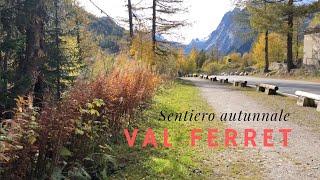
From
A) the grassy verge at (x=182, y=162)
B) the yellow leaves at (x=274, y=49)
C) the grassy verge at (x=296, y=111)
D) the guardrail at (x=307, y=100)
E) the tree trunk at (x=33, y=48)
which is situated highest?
the yellow leaves at (x=274, y=49)

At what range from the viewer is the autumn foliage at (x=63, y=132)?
4.02m

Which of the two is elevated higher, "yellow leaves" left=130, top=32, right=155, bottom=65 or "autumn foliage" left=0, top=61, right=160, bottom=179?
"yellow leaves" left=130, top=32, right=155, bottom=65

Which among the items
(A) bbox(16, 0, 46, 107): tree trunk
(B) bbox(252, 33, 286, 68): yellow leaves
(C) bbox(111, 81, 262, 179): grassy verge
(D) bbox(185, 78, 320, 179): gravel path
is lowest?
(C) bbox(111, 81, 262, 179): grassy verge

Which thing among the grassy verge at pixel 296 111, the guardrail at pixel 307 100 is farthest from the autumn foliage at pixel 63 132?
the guardrail at pixel 307 100

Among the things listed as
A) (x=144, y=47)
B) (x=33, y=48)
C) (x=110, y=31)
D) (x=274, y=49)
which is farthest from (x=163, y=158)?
(x=274, y=49)

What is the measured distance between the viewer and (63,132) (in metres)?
4.62

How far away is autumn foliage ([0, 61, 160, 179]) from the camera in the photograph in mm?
4023

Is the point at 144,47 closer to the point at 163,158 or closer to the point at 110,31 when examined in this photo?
the point at 110,31

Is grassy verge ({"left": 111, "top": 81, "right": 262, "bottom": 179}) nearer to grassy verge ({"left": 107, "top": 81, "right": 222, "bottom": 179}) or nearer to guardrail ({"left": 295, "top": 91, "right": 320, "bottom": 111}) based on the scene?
grassy verge ({"left": 107, "top": 81, "right": 222, "bottom": 179})

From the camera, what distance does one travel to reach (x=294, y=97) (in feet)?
49.3

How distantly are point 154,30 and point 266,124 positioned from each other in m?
21.6

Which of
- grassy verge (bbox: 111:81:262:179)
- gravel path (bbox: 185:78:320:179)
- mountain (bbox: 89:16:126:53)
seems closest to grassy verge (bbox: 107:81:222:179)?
grassy verge (bbox: 111:81:262:179)

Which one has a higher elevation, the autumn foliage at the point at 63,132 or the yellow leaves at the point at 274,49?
the yellow leaves at the point at 274,49

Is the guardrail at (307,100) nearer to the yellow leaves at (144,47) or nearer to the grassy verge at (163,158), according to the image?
the grassy verge at (163,158)
